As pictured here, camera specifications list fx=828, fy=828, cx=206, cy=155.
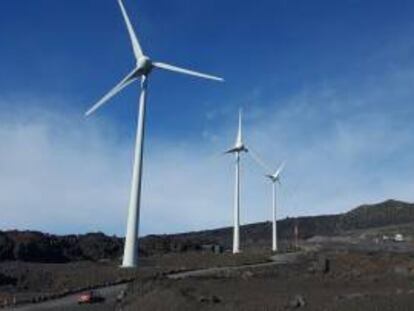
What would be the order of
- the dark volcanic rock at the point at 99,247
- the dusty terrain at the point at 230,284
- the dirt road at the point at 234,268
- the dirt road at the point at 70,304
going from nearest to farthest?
the dusty terrain at the point at 230,284
the dirt road at the point at 70,304
the dirt road at the point at 234,268
the dark volcanic rock at the point at 99,247

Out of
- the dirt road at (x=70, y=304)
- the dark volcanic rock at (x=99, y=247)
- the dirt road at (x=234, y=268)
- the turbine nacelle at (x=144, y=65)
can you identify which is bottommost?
the dirt road at (x=70, y=304)

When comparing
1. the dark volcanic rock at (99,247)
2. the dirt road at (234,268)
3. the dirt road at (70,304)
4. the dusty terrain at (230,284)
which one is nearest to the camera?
the dusty terrain at (230,284)

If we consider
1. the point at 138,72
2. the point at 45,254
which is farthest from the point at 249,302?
the point at 45,254

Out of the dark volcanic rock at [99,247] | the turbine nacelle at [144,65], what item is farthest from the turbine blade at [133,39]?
the dark volcanic rock at [99,247]

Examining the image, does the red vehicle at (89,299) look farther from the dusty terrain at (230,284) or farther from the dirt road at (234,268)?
the dirt road at (234,268)

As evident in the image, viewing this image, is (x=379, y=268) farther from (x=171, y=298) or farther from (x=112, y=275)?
(x=171, y=298)

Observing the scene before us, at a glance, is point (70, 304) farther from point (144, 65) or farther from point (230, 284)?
point (144, 65)

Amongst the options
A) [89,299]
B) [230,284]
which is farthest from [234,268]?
[89,299]

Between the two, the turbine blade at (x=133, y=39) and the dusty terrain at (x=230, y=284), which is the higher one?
the turbine blade at (x=133, y=39)

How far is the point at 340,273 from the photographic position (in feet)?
238

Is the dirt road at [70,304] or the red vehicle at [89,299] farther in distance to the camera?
the red vehicle at [89,299]

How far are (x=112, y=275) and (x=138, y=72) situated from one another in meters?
18.9

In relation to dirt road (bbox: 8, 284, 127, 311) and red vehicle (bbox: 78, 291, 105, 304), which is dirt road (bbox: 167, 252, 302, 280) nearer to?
dirt road (bbox: 8, 284, 127, 311)

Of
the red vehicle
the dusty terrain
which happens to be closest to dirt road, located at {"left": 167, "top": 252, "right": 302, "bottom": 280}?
the dusty terrain
